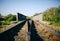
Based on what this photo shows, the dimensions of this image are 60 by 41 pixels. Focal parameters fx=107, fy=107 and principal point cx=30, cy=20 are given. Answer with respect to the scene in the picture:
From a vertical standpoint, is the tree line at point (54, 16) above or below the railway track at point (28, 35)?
above

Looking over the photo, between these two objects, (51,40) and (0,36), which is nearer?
(51,40)

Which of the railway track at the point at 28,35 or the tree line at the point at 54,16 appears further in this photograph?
the tree line at the point at 54,16

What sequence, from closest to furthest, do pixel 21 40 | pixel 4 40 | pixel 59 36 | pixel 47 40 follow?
pixel 59 36
pixel 21 40
pixel 47 40
pixel 4 40

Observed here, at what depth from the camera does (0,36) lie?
297 centimetres

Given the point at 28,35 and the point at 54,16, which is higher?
the point at 54,16

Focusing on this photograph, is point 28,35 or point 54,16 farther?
point 54,16

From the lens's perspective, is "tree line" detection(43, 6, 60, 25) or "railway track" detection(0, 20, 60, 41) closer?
"railway track" detection(0, 20, 60, 41)

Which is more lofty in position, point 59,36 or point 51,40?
point 59,36

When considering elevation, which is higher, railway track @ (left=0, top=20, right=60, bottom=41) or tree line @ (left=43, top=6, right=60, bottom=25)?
tree line @ (left=43, top=6, right=60, bottom=25)

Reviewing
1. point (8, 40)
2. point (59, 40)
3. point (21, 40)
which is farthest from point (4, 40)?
point (59, 40)

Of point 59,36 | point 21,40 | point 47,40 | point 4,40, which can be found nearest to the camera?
point 59,36

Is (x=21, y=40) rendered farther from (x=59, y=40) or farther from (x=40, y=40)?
(x=59, y=40)

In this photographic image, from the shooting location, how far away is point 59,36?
7.33ft

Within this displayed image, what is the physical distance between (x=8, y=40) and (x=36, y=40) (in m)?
0.76
